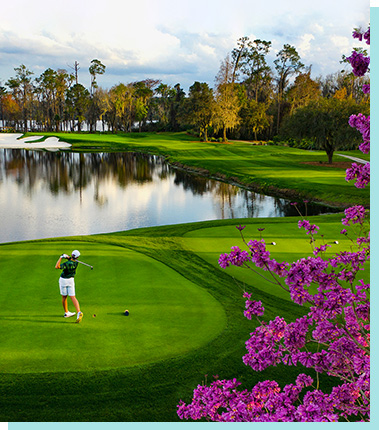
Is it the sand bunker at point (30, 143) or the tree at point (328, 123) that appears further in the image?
the sand bunker at point (30, 143)

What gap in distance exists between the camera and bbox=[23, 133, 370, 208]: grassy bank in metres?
28.2

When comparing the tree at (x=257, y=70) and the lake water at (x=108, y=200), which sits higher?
the tree at (x=257, y=70)

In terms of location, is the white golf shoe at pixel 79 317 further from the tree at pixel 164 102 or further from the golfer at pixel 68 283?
the tree at pixel 164 102

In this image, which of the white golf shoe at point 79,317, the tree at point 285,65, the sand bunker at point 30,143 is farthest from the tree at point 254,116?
the white golf shoe at point 79,317

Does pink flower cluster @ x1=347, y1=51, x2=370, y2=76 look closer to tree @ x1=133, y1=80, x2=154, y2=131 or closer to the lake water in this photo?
the lake water

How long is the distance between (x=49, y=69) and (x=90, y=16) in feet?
307

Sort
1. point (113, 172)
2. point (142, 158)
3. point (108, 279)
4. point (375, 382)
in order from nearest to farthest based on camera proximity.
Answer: point (375, 382) → point (108, 279) → point (113, 172) → point (142, 158)

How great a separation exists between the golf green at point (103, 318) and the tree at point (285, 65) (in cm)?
6767

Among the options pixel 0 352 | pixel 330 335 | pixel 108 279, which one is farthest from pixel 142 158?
pixel 330 335

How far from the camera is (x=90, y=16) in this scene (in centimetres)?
846

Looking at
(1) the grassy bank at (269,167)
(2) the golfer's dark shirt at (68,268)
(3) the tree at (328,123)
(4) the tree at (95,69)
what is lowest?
(2) the golfer's dark shirt at (68,268)

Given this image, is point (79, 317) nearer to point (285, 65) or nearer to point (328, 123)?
point (328, 123)

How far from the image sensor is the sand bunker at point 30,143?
6312 centimetres

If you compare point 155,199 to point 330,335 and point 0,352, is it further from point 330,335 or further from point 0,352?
point 330,335
